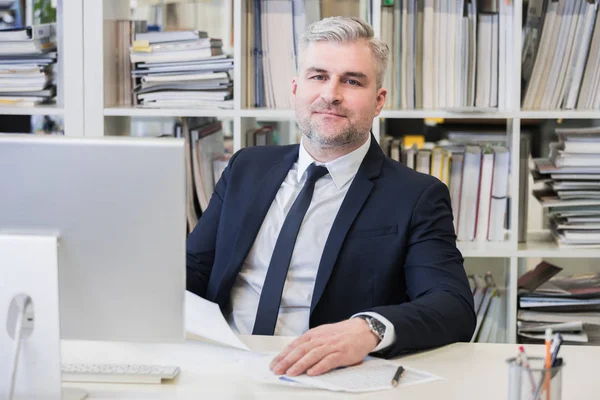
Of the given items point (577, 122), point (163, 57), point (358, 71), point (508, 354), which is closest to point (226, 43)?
point (163, 57)

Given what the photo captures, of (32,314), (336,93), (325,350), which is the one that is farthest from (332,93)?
(32,314)

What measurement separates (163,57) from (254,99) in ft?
1.06

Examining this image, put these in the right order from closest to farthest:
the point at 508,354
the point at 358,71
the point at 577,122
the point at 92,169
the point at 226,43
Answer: the point at 92,169 < the point at 508,354 < the point at 358,71 < the point at 226,43 < the point at 577,122

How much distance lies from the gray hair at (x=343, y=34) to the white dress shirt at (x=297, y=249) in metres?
0.23

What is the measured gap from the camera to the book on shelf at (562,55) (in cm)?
271

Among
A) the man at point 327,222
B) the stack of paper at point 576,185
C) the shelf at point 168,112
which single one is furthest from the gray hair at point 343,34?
the stack of paper at point 576,185

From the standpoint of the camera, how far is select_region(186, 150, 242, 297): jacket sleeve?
211 centimetres

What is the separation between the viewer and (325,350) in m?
1.43

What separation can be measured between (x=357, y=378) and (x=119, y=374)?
1.28ft

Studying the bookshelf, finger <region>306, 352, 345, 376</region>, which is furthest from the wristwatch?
the bookshelf

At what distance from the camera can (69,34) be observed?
271 cm

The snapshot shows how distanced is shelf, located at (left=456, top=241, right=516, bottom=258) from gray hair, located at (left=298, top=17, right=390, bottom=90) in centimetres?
80

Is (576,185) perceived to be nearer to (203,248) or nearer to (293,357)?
(203,248)

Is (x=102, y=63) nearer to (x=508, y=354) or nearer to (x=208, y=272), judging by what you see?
(x=208, y=272)
